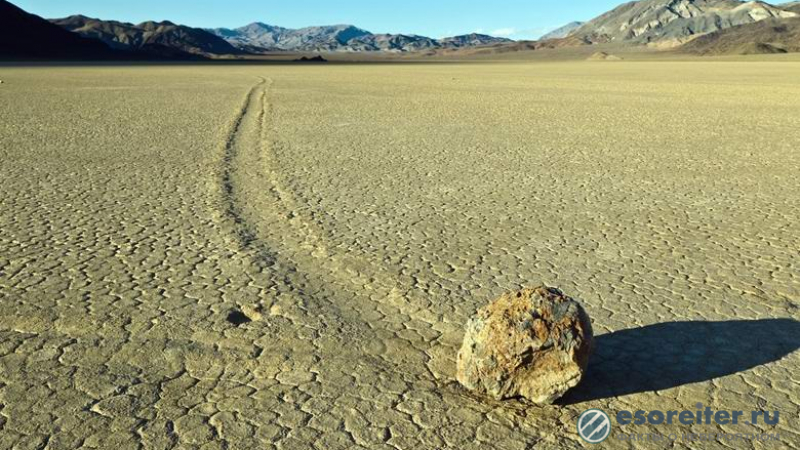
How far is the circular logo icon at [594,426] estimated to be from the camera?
2.89 metres

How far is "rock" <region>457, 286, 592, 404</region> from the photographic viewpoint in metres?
3.00

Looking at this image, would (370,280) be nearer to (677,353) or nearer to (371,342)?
(371,342)

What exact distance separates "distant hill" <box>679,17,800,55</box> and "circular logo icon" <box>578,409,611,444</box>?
90802 millimetres

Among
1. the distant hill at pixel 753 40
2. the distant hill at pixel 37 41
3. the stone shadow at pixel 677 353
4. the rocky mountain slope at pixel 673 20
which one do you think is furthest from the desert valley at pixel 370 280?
the rocky mountain slope at pixel 673 20

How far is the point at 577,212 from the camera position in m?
6.52

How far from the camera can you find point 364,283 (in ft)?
15.2

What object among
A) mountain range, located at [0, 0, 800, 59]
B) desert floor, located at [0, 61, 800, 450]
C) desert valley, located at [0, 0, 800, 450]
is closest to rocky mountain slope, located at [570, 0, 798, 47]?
mountain range, located at [0, 0, 800, 59]

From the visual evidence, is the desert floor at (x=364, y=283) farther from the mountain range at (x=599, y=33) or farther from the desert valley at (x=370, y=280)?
the mountain range at (x=599, y=33)

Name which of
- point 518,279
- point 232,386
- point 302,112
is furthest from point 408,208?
point 302,112

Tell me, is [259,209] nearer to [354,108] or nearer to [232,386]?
[232,386]

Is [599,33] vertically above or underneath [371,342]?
underneath

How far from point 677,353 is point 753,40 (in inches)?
4109

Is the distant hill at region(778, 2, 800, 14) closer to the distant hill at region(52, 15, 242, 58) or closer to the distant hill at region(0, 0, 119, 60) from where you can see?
the distant hill at region(52, 15, 242, 58)

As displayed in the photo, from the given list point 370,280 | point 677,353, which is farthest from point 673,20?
point 677,353
